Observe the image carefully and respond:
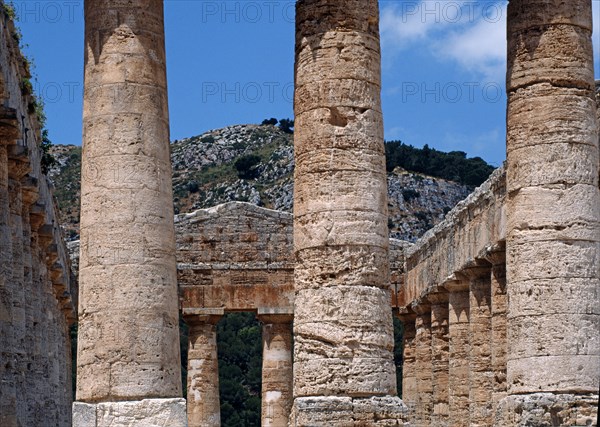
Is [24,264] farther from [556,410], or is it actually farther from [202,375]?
[556,410]

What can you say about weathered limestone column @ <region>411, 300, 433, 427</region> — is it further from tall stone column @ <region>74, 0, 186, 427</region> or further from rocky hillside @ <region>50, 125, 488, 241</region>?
rocky hillside @ <region>50, 125, 488, 241</region>

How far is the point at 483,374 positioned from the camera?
3834 cm

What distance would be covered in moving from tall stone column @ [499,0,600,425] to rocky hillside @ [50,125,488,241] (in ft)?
180

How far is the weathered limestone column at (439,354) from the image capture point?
4350 cm

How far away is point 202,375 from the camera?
44781 mm

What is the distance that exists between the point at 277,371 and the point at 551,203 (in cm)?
1969

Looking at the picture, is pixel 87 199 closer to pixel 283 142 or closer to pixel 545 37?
pixel 545 37

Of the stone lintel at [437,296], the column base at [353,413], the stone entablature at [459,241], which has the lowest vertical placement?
the column base at [353,413]

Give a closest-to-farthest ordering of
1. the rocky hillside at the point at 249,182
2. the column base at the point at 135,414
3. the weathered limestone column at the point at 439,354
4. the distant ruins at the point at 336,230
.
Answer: the column base at the point at 135,414 < the distant ruins at the point at 336,230 < the weathered limestone column at the point at 439,354 < the rocky hillside at the point at 249,182

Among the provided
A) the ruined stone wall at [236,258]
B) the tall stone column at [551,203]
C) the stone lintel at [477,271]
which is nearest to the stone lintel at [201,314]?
the ruined stone wall at [236,258]

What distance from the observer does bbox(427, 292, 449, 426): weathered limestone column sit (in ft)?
143

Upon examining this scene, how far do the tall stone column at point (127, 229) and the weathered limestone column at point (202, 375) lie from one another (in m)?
19.4

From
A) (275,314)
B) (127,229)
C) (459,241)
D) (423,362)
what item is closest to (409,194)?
(423,362)

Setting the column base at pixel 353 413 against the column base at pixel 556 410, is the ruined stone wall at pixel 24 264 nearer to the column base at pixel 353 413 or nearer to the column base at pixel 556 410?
the column base at pixel 353 413
